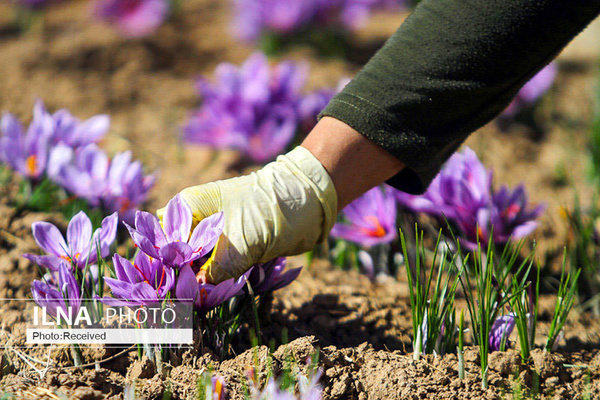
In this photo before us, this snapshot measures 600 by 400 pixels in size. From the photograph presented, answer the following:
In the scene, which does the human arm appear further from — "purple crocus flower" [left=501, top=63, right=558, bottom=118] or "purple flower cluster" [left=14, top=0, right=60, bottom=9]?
"purple flower cluster" [left=14, top=0, right=60, bottom=9]

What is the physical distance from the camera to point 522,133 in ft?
9.98

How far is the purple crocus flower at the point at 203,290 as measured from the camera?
46.1 inches

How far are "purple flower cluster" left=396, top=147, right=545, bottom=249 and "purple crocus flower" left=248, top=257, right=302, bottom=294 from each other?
0.58 metres

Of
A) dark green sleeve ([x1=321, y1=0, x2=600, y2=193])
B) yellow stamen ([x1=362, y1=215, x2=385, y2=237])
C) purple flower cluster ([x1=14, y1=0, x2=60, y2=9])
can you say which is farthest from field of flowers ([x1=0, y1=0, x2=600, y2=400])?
purple flower cluster ([x1=14, y1=0, x2=60, y2=9])

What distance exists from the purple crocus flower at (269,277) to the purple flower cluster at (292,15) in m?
2.26

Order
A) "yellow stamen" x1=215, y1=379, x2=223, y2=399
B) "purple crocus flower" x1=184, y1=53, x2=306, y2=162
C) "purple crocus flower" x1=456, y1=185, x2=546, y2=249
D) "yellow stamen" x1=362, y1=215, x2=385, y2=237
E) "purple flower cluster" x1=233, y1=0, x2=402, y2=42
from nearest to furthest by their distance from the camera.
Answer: "yellow stamen" x1=215, y1=379, x2=223, y2=399
"purple crocus flower" x1=456, y1=185, x2=546, y2=249
"yellow stamen" x1=362, y1=215, x2=385, y2=237
"purple crocus flower" x1=184, y1=53, x2=306, y2=162
"purple flower cluster" x1=233, y1=0, x2=402, y2=42

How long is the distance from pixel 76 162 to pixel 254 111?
2.50 feet

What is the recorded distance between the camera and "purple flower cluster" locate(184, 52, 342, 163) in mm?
2305

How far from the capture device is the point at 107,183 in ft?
5.78

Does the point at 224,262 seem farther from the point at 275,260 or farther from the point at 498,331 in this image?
the point at 498,331

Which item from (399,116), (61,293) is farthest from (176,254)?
(399,116)

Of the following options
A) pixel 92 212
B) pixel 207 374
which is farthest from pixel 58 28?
pixel 207 374

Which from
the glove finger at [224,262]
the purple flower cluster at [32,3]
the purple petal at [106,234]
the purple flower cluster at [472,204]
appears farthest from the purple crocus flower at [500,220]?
the purple flower cluster at [32,3]

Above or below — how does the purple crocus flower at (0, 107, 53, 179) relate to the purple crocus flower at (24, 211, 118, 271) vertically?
above
